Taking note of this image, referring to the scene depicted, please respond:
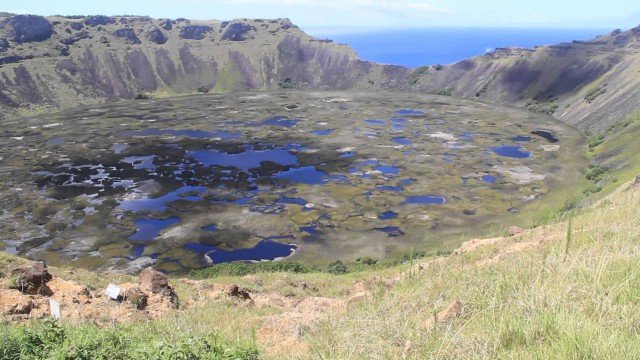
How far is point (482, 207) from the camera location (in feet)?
219

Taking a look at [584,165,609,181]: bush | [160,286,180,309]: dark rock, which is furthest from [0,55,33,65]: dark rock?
[584,165,609,181]: bush

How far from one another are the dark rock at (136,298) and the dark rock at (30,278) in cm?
415

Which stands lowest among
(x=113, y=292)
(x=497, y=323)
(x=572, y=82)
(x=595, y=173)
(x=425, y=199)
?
(x=425, y=199)

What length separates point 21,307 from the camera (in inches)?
665

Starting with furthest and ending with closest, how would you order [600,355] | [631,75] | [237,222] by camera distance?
[631,75]
[237,222]
[600,355]

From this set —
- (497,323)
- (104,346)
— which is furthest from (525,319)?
(104,346)

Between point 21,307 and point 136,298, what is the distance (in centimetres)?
459

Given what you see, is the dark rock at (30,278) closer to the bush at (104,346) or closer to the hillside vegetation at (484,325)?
the hillside vegetation at (484,325)

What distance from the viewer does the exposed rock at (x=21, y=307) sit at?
16.3 m

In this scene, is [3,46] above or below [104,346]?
below

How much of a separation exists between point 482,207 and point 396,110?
90.1 metres

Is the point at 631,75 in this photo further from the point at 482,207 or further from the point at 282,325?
the point at 282,325

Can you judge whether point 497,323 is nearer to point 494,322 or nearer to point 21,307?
point 494,322

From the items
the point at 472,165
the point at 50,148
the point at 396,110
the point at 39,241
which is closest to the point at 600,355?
the point at 39,241
